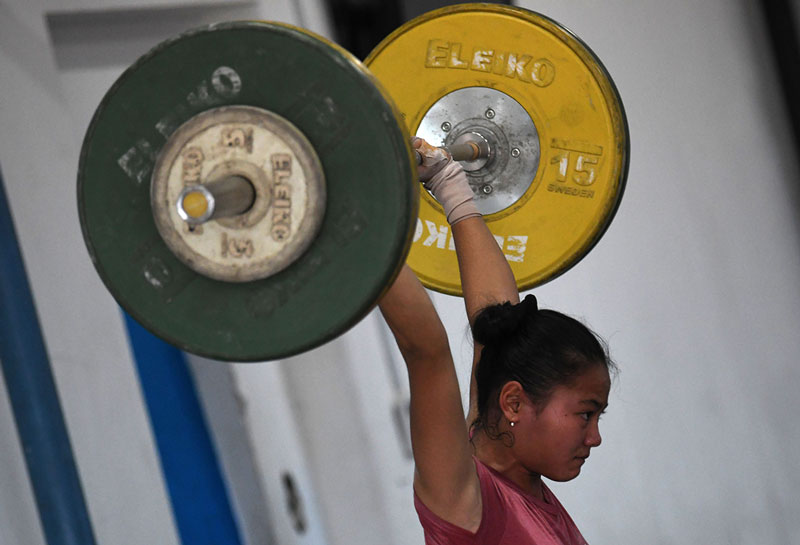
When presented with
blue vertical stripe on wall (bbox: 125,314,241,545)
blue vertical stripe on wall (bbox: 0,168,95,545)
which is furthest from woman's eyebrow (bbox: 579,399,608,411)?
blue vertical stripe on wall (bbox: 125,314,241,545)

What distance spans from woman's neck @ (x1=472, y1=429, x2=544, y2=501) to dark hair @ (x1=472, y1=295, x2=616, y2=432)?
28 mm

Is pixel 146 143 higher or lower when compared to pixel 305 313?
higher

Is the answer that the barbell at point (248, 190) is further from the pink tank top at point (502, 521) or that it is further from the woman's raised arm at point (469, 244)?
the woman's raised arm at point (469, 244)

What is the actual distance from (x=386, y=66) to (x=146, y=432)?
1.46 m

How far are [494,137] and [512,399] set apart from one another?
0.66 meters

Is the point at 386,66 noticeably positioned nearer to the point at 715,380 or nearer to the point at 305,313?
the point at 305,313

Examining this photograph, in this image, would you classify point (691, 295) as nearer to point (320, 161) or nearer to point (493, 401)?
point (493, 401)

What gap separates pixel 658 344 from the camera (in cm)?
353

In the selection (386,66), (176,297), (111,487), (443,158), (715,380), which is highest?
(386,66)

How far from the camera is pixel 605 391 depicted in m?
1.64

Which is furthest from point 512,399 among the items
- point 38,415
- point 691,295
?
point 691,295

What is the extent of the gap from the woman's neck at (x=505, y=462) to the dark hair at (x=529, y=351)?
3 cm

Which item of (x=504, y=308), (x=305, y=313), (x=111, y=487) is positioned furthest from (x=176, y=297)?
(x=111, y=487)

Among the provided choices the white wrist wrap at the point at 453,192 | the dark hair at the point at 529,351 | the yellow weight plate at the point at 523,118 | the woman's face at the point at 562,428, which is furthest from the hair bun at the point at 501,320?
the yellow weight plate at the point at 523,118
